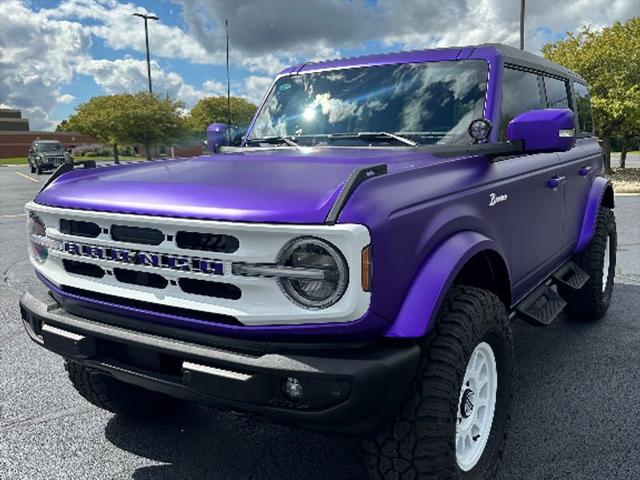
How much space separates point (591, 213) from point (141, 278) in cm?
349

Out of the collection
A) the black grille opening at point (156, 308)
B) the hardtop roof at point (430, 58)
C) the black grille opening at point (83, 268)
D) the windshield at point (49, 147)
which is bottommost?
the windshield at point (49, 147)

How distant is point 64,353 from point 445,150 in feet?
6.15

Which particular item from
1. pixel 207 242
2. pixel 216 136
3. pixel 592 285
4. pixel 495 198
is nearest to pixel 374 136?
pixel 495 198

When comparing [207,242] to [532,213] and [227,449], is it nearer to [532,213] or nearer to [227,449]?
[227,449]

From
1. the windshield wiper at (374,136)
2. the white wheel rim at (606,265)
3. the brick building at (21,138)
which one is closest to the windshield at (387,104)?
the windshield wiper at (374,136)

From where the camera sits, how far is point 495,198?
270cm

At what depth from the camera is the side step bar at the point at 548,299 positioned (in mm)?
3250

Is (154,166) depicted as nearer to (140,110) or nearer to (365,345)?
(365,345)

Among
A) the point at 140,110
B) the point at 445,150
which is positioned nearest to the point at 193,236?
the point at 445,150

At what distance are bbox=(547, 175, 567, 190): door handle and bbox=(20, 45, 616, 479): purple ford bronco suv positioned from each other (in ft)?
0.87

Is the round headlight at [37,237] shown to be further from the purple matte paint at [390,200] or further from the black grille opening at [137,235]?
the black grille opening at [137,235]

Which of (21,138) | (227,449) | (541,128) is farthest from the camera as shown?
(21,138)

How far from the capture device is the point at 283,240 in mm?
1875

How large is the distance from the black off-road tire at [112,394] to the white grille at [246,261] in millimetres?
898
